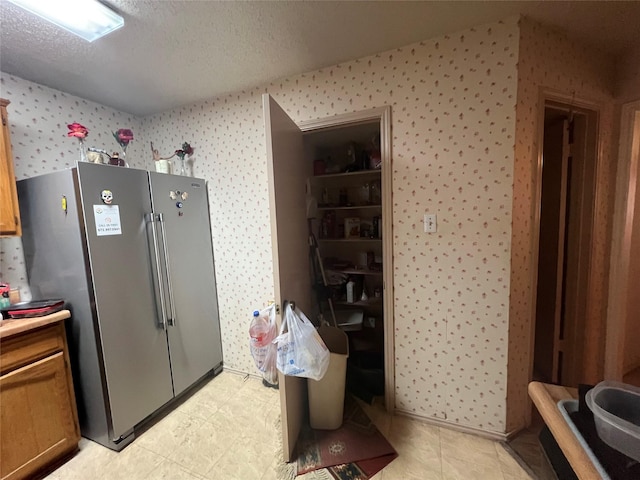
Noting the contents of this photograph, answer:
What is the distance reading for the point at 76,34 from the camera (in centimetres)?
132

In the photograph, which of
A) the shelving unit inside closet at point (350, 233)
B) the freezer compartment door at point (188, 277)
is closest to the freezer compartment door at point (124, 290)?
the freezer compartment door at point (188, 277)

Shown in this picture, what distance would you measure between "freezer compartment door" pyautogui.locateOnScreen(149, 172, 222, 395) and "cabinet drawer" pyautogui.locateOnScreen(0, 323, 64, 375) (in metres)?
0.58

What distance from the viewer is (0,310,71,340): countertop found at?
1.25 m

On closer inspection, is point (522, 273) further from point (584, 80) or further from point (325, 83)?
point (325, 83)

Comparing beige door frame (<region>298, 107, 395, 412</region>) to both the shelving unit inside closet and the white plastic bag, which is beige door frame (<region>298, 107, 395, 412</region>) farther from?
the white plastic bag

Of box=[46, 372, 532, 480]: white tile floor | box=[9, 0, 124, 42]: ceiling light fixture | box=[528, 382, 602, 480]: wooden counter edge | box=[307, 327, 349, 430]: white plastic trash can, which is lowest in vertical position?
box=[46, 372, 532, 480]: white tile floor

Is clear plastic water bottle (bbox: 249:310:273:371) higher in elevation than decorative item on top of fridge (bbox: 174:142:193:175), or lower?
lower

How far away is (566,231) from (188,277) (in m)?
2.85

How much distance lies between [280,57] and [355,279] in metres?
1.91

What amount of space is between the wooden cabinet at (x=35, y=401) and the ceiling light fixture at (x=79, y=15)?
5.01ft

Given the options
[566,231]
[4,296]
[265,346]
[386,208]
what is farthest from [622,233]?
[4,296]

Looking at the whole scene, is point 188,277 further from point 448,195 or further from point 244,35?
point 448,195

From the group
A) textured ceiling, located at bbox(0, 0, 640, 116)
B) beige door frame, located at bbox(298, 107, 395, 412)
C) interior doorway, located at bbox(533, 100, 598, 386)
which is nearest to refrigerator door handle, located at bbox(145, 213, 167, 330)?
textured ceiling, located at bbox(0, 0, 640, 116)

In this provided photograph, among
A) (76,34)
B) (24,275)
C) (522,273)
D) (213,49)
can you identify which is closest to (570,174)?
(522,273)
